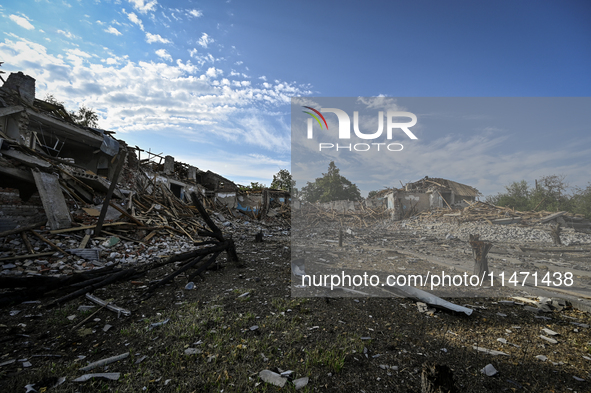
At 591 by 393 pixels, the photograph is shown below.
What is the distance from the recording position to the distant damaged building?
854 cm

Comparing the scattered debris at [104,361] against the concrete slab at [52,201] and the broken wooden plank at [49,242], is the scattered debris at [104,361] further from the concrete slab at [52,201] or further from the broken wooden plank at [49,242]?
the concrete slab at [52,201]

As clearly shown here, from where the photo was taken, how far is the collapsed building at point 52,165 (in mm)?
6305

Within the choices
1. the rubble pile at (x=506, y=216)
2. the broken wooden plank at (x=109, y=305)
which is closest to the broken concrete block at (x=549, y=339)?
the broken wooden plank at (x=109, y=305)

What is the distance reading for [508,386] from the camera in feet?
6.88

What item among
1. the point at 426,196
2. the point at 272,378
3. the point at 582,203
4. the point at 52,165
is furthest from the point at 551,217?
the point at 52,165

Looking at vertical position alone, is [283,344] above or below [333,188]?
below

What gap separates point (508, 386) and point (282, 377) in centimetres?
201

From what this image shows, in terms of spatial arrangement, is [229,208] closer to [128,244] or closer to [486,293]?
[128,244]

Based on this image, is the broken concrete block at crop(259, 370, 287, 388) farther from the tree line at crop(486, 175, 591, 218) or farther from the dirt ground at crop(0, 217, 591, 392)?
the tree line at crop(486, 175, 591, 218)

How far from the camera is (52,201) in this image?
6477 mm

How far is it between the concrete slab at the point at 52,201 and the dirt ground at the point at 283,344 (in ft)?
12.2

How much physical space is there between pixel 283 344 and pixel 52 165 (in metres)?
9.53

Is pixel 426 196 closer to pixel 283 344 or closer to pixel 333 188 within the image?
pixel 333 188

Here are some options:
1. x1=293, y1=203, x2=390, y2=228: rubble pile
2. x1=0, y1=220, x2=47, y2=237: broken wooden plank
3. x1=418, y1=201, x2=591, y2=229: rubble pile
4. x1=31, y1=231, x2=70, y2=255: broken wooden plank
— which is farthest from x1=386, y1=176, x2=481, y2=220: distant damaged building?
x1=0, y1=220, x2=47, y2=237: broken wooden plank
